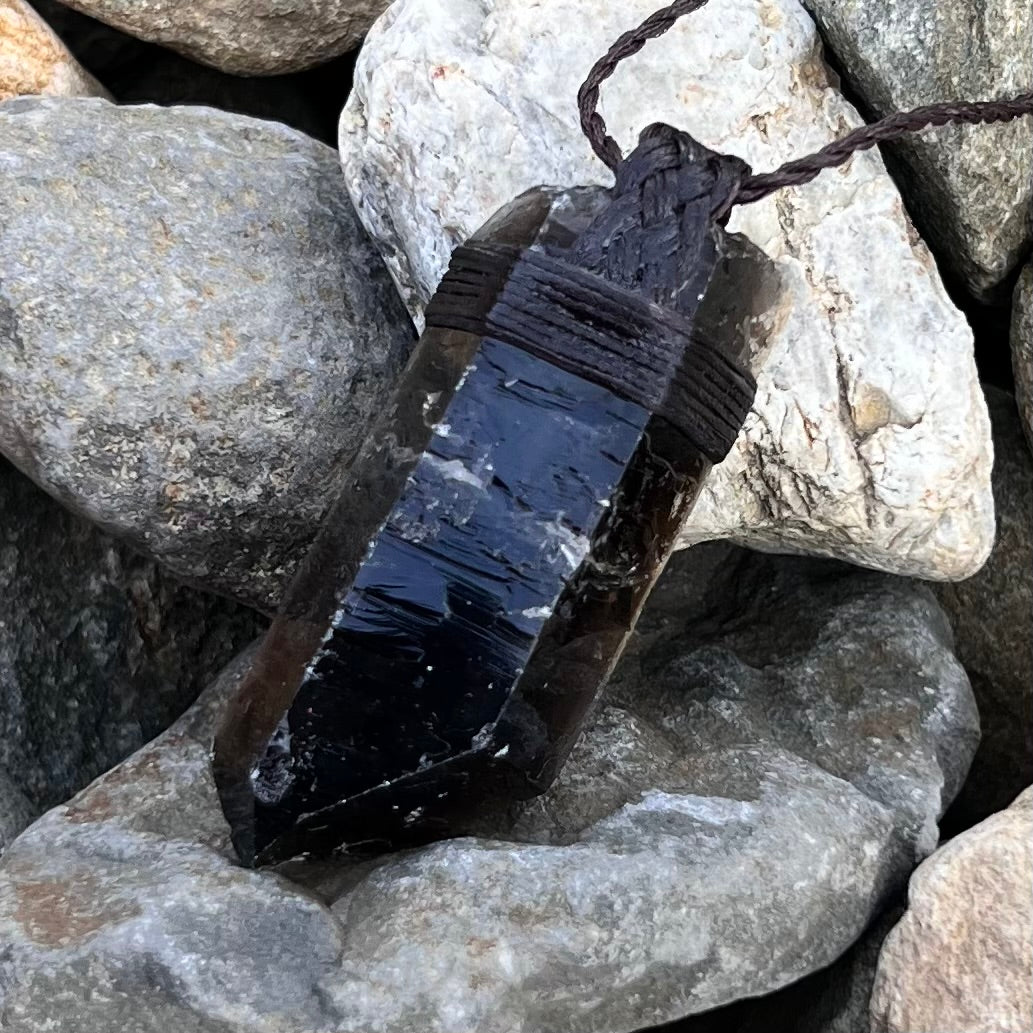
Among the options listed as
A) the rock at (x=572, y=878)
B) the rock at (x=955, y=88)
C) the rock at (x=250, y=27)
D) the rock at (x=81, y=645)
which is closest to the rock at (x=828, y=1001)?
the rock at (x=572, y=878)

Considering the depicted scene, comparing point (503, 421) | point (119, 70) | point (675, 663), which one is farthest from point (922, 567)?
point (119, 70)

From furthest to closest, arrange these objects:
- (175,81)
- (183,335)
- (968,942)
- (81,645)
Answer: (175,81)
(81,645)
(183,335)
(968,942)

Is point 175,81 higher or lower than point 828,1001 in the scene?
higher

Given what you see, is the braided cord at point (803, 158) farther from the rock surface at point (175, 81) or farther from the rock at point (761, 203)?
the rock surface at point (175, 81)

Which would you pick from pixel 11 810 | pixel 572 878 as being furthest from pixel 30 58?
pixel 572 878

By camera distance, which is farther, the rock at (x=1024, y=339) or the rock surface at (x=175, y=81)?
the rock surface at (x=175, y=81)

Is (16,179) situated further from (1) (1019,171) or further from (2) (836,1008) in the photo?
(2) (836,1008)

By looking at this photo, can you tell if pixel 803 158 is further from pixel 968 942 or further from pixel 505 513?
pixel 968 942

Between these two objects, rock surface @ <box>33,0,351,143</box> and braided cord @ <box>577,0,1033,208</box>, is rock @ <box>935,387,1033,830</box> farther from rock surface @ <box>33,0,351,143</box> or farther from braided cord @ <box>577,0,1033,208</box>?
rock surface @ <box>33,0,351,143</box>
